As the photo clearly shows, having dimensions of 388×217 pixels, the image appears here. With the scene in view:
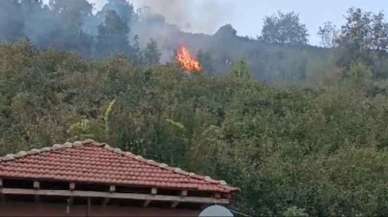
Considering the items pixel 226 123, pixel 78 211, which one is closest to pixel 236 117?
pixel 226 123

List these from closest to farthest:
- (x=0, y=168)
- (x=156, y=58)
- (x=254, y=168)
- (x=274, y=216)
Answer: (x=0, y=168) < (x=274, y=216) < (x=254, y=168) < (x=156, y=58)

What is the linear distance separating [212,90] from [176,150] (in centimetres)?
1099

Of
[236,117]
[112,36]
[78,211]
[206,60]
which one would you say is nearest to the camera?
[78,211]

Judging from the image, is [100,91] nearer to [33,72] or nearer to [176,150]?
[33,72]

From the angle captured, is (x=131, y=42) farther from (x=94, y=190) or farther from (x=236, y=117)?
(x=94, y=190)

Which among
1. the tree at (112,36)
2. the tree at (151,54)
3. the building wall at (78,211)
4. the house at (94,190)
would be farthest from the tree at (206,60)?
the building wall at (78,211)

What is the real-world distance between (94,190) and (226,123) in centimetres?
1345

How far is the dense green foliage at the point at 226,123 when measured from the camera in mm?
17734

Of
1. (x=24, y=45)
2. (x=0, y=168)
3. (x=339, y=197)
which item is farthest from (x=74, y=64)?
(x=0, y=168)

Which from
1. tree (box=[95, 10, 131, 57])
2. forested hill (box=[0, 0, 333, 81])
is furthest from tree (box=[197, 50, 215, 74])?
tree (box=[95, 10, 131, 57])

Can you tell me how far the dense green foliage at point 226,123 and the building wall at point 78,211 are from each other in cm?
347

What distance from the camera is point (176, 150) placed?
1805 centimetres

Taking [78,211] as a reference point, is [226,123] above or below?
above

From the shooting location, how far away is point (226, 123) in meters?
24.8
